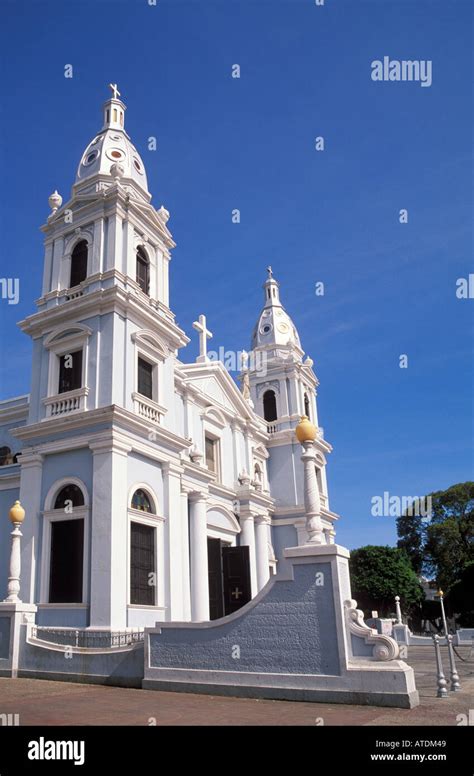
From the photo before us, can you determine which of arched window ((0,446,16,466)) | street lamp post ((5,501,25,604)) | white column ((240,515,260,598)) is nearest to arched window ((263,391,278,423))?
white column ((240,515,260,598))

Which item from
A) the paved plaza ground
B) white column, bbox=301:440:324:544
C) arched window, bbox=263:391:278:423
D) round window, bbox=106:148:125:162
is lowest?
the paved plaza ground

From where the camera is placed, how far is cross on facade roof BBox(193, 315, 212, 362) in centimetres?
2581

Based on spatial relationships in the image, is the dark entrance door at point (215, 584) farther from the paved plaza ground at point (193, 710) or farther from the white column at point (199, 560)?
the paved plaza ground at point (193, 710)

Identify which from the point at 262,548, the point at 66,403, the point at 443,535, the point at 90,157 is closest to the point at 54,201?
the point at 90,157

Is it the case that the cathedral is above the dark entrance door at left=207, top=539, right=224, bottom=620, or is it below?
above

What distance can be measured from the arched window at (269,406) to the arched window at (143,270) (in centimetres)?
1414

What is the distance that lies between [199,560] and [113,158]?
14.0 metres

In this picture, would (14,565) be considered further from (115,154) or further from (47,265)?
(115,154)

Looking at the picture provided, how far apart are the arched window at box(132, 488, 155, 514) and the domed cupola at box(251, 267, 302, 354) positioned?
18.1m

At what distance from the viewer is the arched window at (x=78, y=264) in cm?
1923

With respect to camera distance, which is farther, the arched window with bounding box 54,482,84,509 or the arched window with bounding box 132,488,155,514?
the arched window with bounding box 132,488,155,514

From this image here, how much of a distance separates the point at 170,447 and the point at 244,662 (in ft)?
29.0

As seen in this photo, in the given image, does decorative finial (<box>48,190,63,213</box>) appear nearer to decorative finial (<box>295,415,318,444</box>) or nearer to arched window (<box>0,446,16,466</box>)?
arched window (<box>0,446,16,466</box>)
